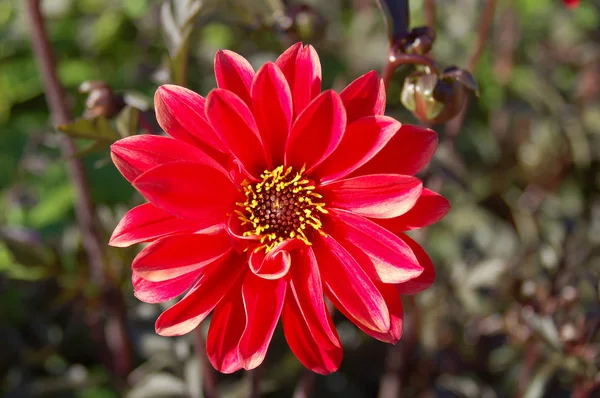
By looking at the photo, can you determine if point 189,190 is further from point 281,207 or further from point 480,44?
point 480,44

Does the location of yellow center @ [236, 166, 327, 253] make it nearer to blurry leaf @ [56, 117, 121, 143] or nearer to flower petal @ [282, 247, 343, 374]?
flower petal @ [282, 247, 343, 374]

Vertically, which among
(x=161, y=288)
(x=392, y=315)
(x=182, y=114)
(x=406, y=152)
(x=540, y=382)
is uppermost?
(x=182, y=114)

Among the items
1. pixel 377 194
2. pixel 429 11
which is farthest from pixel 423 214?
pixel 429 11

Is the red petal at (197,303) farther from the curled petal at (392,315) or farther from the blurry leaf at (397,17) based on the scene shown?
the blurry leaf at (397,17)

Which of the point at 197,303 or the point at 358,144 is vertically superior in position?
the point at 358,144

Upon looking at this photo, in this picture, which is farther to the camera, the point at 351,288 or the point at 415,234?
the point at 415,234

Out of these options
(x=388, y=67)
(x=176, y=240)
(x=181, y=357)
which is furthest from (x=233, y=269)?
(x=181, y=357)
